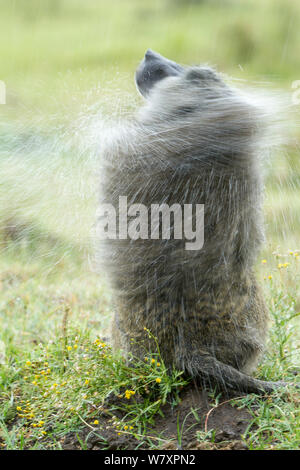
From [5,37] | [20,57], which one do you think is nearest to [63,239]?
[20,57]

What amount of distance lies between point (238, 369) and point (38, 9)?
391cm

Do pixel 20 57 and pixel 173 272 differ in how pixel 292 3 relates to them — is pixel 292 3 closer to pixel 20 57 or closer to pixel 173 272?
pixel 20 57

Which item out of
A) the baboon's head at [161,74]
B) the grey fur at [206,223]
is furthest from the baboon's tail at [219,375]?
the baboon's head at [161,74]

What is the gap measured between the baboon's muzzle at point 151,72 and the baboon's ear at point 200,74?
39 mm

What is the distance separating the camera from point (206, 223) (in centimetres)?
148

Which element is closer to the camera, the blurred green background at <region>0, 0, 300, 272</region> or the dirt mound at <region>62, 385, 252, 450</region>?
the dirt mound at <region>62, 385, 252, 450</region>

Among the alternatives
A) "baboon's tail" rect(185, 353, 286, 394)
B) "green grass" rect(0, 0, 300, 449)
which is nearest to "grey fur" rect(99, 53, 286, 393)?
"baboon's tail" rect(185, 353, 286, 394)

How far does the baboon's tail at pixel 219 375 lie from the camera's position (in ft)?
5.10

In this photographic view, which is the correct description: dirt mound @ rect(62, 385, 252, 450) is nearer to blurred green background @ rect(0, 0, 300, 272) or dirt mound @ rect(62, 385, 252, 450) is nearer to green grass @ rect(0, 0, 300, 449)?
green grass @ rect(0, 0, 300, 449)

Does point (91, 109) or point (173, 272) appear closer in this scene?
point (173, 272)

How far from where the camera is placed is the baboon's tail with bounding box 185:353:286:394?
1.55 meters

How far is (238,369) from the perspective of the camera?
164 centimetres

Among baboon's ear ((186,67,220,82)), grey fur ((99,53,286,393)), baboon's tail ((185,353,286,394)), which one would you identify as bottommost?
baboon's tail ((185,353,286,394))

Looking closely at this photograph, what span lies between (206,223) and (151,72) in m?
0.53
